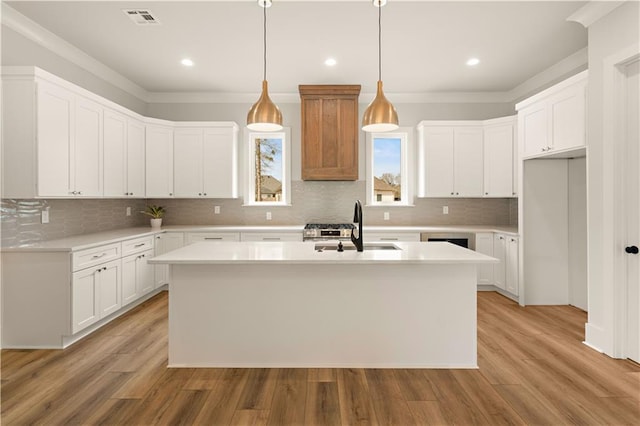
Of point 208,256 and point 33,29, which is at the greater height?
point 33,29

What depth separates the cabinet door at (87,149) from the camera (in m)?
3.36

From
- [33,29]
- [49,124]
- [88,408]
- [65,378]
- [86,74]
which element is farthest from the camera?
[86,74]

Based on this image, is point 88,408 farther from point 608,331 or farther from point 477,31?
point 477,31

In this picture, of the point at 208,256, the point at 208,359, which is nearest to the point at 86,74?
the point at 208,256

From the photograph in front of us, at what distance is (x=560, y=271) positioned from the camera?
4062 mm

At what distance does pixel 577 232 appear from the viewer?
3975 mm

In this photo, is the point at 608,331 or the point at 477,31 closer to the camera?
the point at 608,331

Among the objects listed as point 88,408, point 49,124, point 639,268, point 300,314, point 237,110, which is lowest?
point 88,408

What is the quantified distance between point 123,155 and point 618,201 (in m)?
5.16

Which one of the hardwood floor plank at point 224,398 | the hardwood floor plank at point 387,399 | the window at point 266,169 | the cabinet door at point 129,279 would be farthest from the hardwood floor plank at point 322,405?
the window at point 266,169

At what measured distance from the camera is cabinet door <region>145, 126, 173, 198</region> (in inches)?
185

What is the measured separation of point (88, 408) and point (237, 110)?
425cm

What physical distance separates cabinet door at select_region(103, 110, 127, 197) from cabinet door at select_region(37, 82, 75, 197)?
22.9 inches

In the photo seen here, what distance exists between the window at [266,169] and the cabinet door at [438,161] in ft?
7.17
